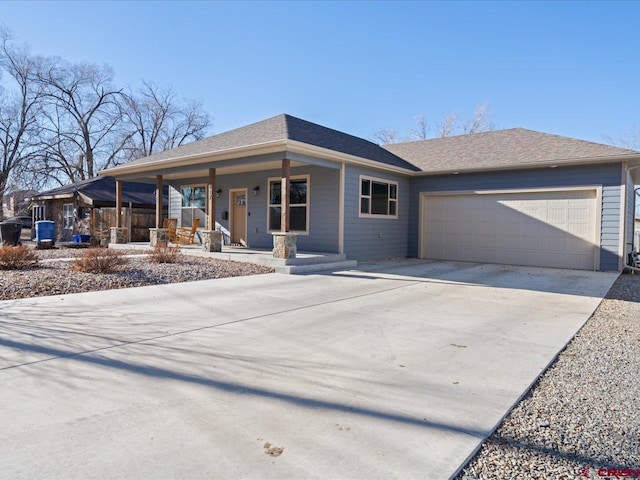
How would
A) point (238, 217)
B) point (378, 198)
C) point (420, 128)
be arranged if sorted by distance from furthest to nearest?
1. point (420, 128)
2. point (238, 217)
3. point (378, 198)

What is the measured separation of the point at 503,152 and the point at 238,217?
9082 millimetres

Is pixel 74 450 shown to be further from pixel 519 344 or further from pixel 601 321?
pixel 601 321

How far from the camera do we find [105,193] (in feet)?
63.6

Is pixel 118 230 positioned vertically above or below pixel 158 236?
above

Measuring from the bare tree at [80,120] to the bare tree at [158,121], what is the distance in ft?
3.05

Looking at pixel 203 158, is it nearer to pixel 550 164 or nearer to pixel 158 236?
pixel 158 236

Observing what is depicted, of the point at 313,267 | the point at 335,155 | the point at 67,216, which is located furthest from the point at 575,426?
the point at 67,216

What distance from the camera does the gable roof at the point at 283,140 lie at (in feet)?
34.0

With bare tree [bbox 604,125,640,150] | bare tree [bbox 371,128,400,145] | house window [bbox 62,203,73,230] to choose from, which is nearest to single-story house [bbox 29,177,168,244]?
house window [bbox 62,203,73,230]

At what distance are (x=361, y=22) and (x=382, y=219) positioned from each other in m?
6.89

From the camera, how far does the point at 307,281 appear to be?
328 inches

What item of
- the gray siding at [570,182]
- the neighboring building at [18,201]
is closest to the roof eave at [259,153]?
the gray siding at [570,182]

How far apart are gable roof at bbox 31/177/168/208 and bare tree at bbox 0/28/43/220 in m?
6.88

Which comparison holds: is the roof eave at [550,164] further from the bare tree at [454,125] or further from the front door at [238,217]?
the bare tree at [454,125]
